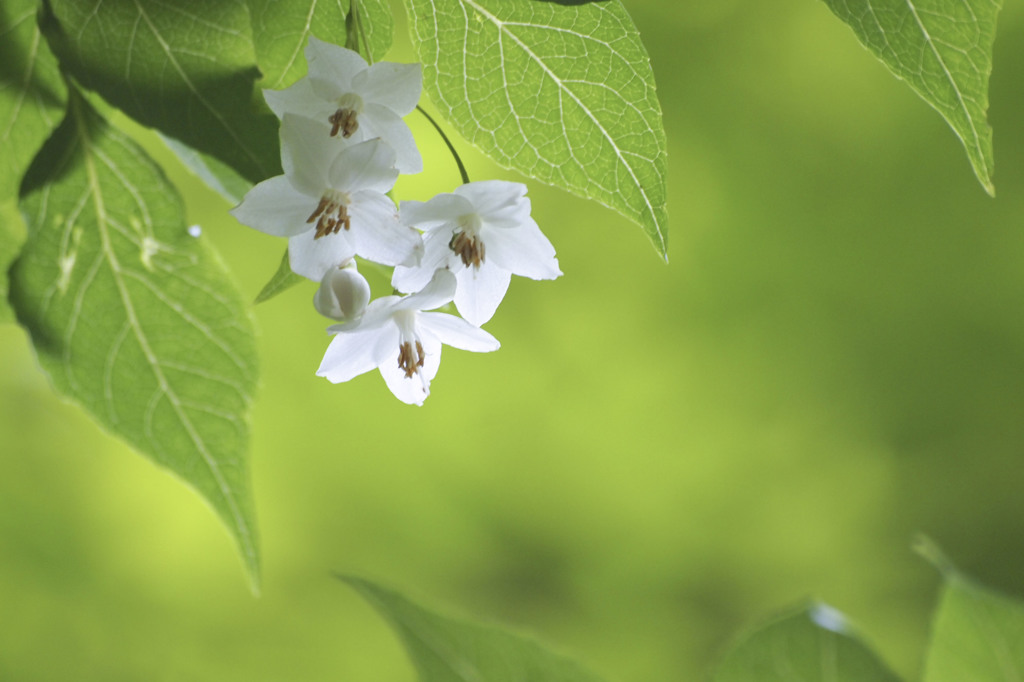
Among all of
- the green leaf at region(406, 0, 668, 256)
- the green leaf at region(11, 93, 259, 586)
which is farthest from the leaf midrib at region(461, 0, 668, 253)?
the green leaf at region(11, 93, 259, 586)

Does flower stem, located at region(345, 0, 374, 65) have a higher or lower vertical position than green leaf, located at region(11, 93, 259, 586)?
higher

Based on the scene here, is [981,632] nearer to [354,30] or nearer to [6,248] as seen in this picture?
[354,30]

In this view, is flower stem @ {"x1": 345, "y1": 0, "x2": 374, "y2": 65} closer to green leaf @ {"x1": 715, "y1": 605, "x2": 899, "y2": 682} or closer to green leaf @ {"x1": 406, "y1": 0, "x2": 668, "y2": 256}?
green leaf @ {"x1": 406, "y1": 0, "x2": 668, "y2": 256}

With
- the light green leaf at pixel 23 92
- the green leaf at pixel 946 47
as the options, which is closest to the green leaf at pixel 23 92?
the light green leaf at pixel 23 92

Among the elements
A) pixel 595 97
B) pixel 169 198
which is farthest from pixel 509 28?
pixel 169 198

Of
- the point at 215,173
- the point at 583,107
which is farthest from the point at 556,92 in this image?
the point at 215,173

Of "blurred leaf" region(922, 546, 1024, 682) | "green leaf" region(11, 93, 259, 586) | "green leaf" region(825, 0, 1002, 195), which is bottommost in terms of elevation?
"green leaf" region(11, 93, 259, 586)

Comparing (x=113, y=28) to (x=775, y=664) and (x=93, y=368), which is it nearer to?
(x=93, y=368)
